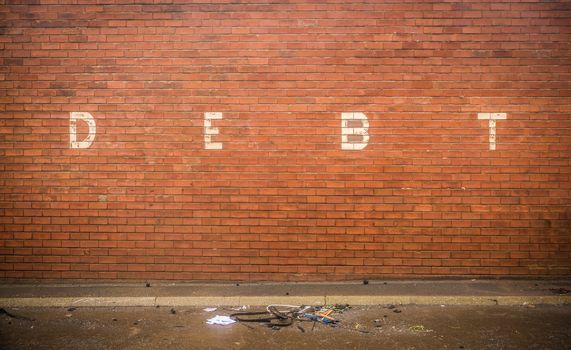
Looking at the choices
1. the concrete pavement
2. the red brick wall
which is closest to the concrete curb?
the concrete pavement

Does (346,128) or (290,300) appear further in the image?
(346,128)

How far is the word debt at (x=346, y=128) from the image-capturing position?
6.30 metres

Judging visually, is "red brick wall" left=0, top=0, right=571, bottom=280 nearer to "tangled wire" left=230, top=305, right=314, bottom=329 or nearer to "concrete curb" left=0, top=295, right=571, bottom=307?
"concrete curb" left=0, top=295, right=571, bottom=307

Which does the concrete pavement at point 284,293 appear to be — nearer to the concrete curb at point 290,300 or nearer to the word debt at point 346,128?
the concrete curb at point 290,300

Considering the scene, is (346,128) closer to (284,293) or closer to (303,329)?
(284,293)

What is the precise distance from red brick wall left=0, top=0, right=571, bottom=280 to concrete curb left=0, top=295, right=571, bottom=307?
582 mm

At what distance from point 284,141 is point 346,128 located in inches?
35.3

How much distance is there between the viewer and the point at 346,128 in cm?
631

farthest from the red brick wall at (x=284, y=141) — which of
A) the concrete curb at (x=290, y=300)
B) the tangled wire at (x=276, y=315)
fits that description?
the tangled wire at (x=276, y=315)

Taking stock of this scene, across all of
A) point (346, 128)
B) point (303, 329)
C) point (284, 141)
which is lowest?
point (303, 329)

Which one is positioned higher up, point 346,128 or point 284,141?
point 346,128

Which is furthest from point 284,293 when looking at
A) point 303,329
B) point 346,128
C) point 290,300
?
point 346,128

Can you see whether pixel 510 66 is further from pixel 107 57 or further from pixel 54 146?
pixel 54 146

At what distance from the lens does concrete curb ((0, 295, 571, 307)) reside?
18.7 ft
